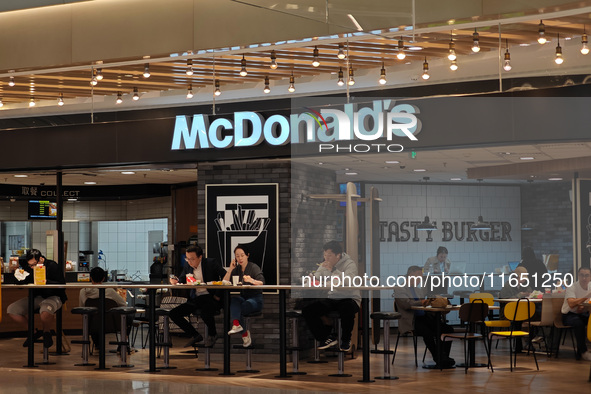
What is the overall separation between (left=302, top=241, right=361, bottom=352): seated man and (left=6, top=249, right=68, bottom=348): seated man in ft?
10.8

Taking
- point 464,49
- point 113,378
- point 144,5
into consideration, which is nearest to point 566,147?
point 464,49

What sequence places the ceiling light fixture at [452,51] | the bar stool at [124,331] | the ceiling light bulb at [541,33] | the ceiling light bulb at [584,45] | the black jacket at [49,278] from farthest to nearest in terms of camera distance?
A: the black jacket at [49,278], the bar stool at [124,331], the ceiling light fixture at [452,51], the ceiling light bulb at [584,45], the ceiling light bulb at [541,33]

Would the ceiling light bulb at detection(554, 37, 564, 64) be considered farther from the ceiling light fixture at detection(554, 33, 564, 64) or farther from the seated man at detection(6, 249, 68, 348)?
the seated man at detection(6, 249, 68, 348)

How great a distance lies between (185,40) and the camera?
29.0 ft

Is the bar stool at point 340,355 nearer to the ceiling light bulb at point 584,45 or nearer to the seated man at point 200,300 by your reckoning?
the seated man at point 200,300

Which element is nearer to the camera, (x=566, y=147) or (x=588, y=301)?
(x=566, y=147)

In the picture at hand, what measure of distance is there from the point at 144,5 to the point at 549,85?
442 centimetres

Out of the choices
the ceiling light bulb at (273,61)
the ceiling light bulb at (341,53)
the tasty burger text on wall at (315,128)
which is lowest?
the tasty burger text on wall at (315,128)

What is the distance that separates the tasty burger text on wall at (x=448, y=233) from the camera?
320 inches

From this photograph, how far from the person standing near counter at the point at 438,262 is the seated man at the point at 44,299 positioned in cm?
465

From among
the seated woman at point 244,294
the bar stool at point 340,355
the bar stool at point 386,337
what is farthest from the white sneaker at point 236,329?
the bar stool at point 386,337

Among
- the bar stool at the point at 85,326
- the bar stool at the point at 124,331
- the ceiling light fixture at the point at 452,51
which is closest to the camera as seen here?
the ceiling light fixture at the point at 452,51

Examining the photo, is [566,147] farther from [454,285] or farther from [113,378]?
[113,378]

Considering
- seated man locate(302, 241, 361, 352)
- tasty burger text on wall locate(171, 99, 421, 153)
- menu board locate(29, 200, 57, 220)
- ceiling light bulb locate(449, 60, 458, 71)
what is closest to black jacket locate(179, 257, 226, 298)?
seated man locate(302, 241, 361, 352)
